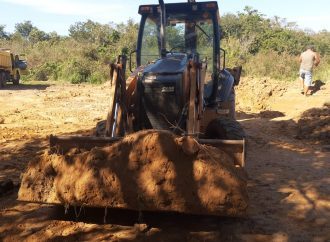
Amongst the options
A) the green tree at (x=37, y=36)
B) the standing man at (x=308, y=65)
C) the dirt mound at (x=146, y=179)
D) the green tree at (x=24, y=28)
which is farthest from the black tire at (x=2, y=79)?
the green tree at (x=24, y=28)

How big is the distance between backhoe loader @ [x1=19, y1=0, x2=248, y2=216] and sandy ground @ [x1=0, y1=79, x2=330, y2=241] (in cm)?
49

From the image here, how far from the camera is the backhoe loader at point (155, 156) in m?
4.04

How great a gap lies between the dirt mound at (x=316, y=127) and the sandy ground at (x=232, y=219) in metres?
0.05

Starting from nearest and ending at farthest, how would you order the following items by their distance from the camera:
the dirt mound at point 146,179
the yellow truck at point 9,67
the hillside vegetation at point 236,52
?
the dirt mound at point 146,179, the hillside vegetation at point 236,52, the yellow truck at point 9,67

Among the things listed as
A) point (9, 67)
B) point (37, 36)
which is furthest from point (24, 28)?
point (9, 67)

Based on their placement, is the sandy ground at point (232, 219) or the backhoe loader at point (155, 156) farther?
the sandy ground at point (232, 219)

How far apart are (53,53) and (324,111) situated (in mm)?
32395

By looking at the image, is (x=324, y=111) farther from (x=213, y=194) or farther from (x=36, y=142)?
(x=213, y=194)

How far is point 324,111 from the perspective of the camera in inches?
491

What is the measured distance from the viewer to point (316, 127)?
1104cm

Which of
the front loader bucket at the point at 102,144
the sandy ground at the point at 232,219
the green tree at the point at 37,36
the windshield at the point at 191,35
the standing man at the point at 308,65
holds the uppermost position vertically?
the green tree at the point at 37,36

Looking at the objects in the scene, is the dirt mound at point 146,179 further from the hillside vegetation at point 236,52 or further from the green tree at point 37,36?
the green tree at point 37,36

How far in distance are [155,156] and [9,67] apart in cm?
2454

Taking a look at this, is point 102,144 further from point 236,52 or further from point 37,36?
point 37,36
